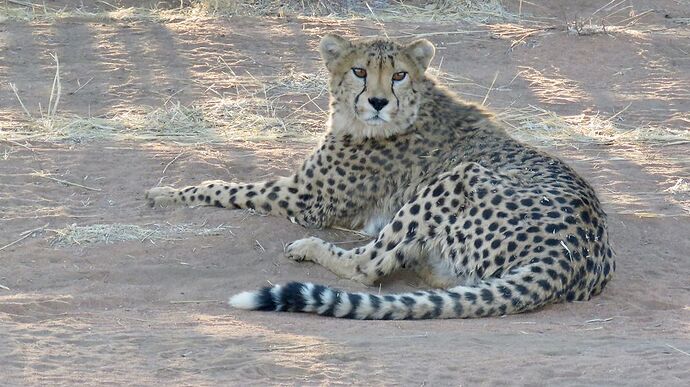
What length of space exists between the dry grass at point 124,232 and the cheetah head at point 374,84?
33.1 inches

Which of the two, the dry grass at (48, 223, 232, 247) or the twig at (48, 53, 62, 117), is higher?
the twig at (48, 53, 62, 117)

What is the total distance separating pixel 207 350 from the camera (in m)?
4.17

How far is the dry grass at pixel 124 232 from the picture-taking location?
19.0ft

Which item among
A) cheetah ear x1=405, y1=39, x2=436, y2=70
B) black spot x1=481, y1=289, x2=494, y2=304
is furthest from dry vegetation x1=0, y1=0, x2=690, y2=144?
black spot x1=481, y1=289, x2=494, y2=304

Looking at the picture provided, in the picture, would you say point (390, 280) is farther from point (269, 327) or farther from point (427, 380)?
point (427, 380)

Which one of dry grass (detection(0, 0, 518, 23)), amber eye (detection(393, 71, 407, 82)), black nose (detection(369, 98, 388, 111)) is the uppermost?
amber eye (detection(393, 71, 407, 82))

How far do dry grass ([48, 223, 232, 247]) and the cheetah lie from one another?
299 millimetres

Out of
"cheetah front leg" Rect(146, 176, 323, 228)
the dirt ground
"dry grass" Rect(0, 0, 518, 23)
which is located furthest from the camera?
"dry grass" Rect(0, 0, 518, 23)

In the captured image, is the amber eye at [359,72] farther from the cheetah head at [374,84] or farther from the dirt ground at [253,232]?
the dirt ground at [253,232]

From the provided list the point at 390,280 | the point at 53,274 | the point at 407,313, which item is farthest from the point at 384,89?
the point at 53,274

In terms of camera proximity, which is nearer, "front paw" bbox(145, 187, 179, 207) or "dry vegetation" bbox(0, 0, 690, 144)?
"front paw" bbox(145, 187, 179, 207)

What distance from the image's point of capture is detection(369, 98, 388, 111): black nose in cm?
585

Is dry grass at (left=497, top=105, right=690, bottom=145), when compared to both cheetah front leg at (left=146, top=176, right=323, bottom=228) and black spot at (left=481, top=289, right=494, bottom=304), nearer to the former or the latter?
cheetah front leg at (left=146, top=176, right=323, bottom=228)

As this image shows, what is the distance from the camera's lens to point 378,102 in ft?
19.2
